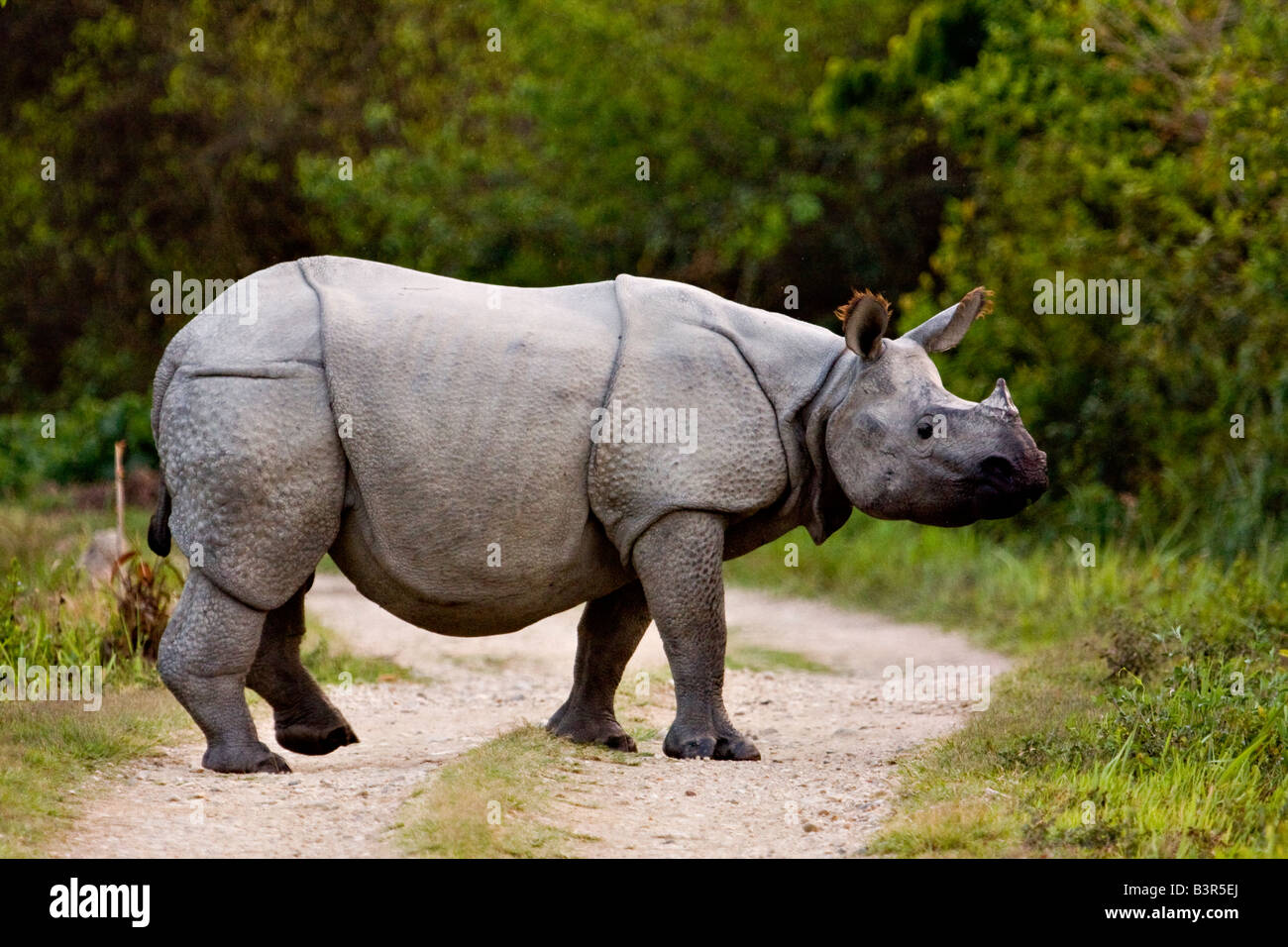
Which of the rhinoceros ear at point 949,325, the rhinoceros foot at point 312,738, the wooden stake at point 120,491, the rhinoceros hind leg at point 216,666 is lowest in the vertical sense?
the rhinoceros foot at point 312,738

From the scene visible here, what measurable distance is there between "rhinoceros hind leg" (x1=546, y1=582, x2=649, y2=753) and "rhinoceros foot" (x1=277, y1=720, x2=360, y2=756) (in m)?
0.89

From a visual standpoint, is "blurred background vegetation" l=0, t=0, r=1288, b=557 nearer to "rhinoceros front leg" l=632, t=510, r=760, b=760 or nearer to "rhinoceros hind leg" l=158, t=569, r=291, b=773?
"rhinoceros front leg" l=632, t=510, r=760, b=760

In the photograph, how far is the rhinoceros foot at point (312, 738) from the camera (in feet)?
23.6

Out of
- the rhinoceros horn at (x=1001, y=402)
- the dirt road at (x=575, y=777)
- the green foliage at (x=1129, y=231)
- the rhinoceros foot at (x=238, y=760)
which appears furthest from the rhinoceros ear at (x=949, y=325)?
the green foliage at (x=1129, y=231)

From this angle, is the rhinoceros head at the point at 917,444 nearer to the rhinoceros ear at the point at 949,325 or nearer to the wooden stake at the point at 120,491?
the rhinoceros ear at the point at 949,325

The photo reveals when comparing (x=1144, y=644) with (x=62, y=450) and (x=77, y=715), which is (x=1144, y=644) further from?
(x=62, y=450)

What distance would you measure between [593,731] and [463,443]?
146 centimetres

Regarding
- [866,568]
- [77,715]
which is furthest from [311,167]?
[77,715]

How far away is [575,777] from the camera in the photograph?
6.37m

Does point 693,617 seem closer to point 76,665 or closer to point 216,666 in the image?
point 216,666

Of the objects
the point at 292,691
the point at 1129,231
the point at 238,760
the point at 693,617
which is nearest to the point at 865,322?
the point at 693,617

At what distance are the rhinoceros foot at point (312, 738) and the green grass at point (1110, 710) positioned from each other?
2.34 m

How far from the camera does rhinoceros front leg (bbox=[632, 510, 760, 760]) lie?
6.65 metres

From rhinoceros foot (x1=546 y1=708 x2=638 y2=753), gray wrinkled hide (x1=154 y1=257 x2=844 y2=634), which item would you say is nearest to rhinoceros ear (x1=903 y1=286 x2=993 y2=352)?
gray wrinkled hide (x1=154 y1=257 x2=844 y2=634)
